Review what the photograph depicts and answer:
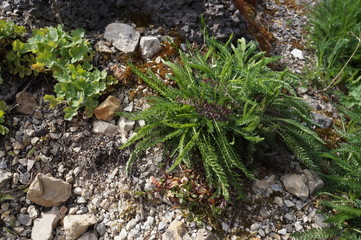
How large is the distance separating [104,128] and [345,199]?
2.12m

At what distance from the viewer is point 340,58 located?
396cm

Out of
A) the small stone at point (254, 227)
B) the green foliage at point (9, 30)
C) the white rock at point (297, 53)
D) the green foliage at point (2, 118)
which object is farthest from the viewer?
the white rock at point (297, 53)

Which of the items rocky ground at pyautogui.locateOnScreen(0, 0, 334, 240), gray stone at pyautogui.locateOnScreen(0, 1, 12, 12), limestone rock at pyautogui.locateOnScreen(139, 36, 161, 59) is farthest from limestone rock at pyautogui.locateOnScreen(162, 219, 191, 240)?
gray stone at pyautogui.locateOnScreen(0, 1, 12, 12)

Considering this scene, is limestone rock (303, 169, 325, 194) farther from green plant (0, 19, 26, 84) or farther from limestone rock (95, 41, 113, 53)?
green plant (0, 19, 26, 84)

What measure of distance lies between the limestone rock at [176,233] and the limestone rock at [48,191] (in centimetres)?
89

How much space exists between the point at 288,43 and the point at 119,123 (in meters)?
2.36

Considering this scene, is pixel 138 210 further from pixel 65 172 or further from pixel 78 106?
pixel 78 106

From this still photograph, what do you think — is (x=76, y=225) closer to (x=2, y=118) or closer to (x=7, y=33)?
(x=2, y=118)

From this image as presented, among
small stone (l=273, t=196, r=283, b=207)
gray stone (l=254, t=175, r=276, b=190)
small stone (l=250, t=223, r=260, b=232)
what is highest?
gray stone (l=254, t=175, r=276, b=190)

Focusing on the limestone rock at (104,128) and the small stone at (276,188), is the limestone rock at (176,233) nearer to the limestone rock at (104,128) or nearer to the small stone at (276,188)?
the small stone at (276,188)

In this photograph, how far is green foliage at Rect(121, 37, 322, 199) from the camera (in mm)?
2689

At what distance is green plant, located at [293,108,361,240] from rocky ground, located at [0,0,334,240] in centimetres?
15

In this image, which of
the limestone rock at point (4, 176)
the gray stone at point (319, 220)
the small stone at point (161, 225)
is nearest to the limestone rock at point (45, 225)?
the limestone rock at point (4, 176)

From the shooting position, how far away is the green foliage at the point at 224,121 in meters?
2.69
